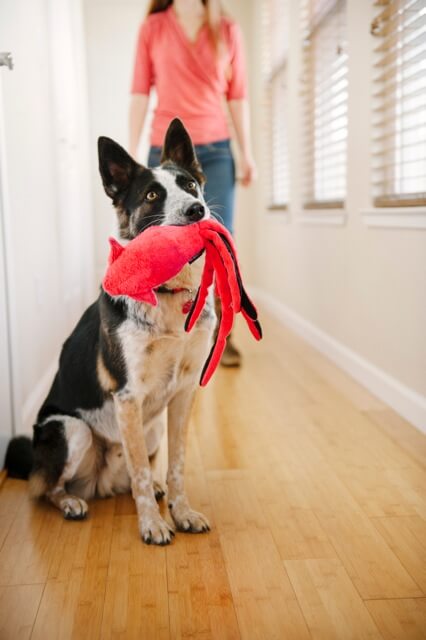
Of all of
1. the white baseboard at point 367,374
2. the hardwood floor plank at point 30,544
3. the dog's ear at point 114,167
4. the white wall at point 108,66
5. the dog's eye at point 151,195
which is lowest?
the hardwood floor plank at point 30,544

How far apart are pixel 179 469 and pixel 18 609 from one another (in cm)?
58

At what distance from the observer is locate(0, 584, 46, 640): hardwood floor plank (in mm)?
1271

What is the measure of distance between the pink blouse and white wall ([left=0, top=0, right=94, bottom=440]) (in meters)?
0.53

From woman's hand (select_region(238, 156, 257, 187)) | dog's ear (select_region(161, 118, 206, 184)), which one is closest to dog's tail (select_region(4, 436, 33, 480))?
dog's ear (select_region(161, 118, 206, 184))

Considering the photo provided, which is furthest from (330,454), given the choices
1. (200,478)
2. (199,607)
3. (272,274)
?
(272,274)

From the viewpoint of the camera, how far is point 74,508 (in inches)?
70.6

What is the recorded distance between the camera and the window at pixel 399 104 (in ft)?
8.30

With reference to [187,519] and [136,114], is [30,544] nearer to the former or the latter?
[187,519]

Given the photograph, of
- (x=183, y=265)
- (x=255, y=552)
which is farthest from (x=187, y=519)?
(x=183, y=265)

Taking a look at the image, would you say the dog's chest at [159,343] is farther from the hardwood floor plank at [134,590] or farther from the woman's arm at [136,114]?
the woman's arm at [136,114]

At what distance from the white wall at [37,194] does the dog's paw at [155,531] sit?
0.80m

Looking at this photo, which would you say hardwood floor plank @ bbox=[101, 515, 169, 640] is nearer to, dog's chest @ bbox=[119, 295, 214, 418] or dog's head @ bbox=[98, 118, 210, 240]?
dog's chest @ bbox=[119, 295, 214, 418]

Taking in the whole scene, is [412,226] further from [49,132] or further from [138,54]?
[49,132]

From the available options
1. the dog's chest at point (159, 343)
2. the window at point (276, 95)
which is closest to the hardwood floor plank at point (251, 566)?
the dog's chest at point (159, 343)
